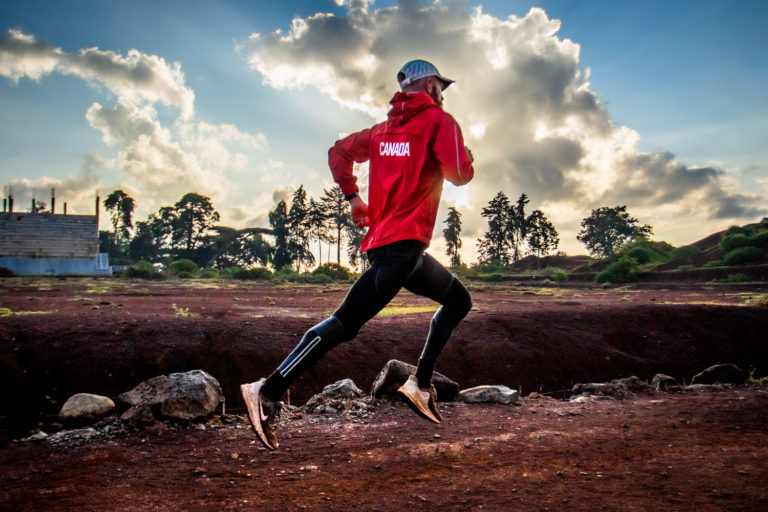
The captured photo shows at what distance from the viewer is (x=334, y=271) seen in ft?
144

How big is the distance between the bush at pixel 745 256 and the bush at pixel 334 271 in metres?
31.8

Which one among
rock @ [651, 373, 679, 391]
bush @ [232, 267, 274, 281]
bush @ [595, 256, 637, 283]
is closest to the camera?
rock @ [651, 373, 679, 391]

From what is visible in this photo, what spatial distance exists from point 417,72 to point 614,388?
5117 mm

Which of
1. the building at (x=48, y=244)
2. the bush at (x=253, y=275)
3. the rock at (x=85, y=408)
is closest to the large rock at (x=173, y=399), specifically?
the rock at (x=85, y=408)

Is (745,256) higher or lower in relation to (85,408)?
higher

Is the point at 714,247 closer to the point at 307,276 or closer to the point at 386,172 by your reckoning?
the point at 307,276

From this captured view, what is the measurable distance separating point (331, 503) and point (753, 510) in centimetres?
217

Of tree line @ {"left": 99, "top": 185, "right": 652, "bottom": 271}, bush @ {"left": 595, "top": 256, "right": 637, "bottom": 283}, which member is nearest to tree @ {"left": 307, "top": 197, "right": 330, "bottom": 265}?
tree line @ {"left": 99, "top": 185, "right": 652, "bottom": 271}

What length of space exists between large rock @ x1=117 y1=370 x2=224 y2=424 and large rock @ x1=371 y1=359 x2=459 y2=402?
1831 millimetres

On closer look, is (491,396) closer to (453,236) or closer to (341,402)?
(341,402)

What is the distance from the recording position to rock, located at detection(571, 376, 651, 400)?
571cm

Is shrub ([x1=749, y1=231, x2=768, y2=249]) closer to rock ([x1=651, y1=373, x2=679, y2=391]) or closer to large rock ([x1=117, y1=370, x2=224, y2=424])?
rock ([x1=651, y1=373, x2=679, y2=391])

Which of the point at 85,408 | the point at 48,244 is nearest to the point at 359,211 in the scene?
the point at 85,408

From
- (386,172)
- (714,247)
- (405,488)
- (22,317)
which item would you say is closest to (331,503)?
(405,488)
